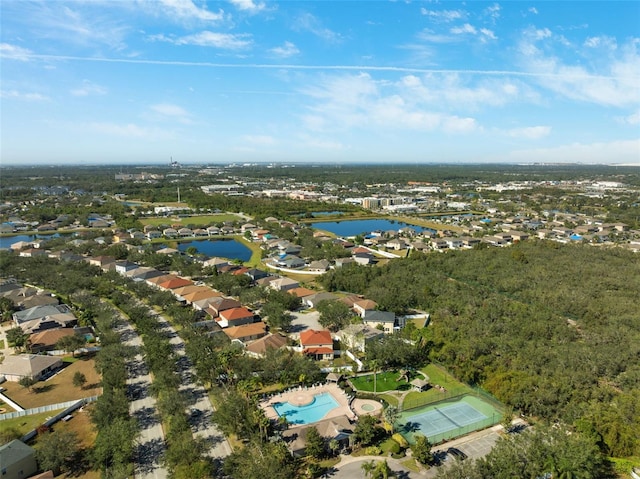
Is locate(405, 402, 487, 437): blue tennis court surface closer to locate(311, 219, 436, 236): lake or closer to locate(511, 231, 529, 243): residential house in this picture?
locate(511, 231, 529, 243): residential house

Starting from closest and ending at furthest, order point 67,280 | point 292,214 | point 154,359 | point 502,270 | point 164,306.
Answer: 1. point 154,359
2. point 164,306
3. point 67,280
4. point 502,270
5. point 292,214

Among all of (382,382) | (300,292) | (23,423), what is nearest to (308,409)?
(382,382)

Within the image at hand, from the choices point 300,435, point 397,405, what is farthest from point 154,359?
point 397,405

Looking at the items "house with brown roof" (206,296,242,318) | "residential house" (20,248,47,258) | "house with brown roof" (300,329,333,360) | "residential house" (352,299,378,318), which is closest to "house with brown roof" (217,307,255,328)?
"house with brown roof" (206,296,242,318)

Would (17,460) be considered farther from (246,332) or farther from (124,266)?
(124,266)

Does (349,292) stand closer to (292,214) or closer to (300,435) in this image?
(300,435)
